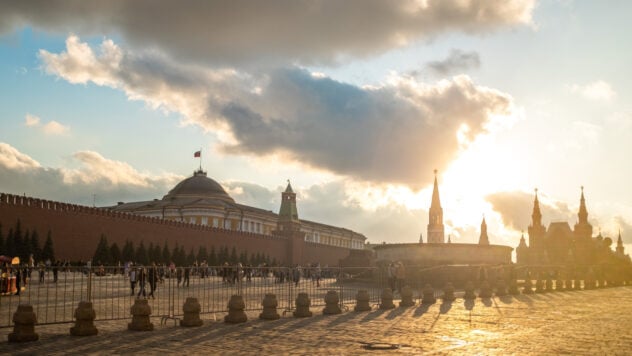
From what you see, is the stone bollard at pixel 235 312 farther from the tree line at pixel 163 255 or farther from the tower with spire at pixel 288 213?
the tower with spire at pixel 288 213

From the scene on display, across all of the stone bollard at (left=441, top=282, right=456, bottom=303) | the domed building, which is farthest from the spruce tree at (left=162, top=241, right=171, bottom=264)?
the stone bollard at (left=441, top=282, right=456, bottom=303)

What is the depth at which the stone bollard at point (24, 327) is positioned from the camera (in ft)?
34.0

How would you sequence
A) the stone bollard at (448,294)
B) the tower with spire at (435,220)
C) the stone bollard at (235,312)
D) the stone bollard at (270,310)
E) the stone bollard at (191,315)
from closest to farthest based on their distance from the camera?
the stone bollard at (191,315) < the stone bollard at (235,312) < the stone bollard at (270,310) < the stone bollard at (448,294) < the tower with spire at (435,220)

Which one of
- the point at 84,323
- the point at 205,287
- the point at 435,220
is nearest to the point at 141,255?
the point at 205,287

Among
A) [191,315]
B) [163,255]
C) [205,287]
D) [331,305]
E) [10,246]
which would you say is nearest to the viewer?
[191,315]

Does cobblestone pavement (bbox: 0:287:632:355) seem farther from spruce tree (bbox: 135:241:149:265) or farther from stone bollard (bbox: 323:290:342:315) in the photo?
spruce tree (bbox: 135:241:149:265)

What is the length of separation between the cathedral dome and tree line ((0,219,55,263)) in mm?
47192

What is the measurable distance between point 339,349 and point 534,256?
84.6 m

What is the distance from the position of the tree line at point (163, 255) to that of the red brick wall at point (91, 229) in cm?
67

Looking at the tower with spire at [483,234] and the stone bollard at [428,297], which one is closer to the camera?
the stone bollard at [428,297]

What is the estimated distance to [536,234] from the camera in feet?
296

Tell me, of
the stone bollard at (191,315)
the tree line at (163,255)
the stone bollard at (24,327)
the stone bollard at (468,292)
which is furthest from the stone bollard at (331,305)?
the tree line at (163,255)

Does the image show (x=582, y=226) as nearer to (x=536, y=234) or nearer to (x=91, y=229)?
(x=536, y=234)

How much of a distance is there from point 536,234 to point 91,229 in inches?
2584
